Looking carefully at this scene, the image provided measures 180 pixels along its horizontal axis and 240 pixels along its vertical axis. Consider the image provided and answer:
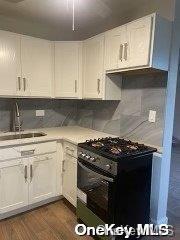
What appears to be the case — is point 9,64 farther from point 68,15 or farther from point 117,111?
point 117,111

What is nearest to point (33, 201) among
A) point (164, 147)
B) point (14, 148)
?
point (14, 148)

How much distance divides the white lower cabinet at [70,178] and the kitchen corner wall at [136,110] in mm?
713

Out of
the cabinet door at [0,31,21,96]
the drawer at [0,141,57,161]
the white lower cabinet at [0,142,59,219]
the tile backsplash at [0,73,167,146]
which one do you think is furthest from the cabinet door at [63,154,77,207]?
the cabinet door at [0,31,21,96]

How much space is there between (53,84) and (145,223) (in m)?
2.11

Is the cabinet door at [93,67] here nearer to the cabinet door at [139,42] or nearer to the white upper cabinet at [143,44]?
the white upper cabinet at [143,44]

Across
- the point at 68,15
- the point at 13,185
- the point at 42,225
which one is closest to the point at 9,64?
the point at 68,15

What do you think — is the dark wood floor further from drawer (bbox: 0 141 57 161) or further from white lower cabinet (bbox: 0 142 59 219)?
drawer (bbox: 0 141 57 161)

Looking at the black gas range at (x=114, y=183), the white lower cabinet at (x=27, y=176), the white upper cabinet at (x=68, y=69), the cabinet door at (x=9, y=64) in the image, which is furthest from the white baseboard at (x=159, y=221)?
the cabinet door at (x=9, y=64)

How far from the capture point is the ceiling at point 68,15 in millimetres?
2258

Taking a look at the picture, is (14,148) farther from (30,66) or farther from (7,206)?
(30,66)

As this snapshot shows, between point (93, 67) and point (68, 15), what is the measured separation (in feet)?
2.54

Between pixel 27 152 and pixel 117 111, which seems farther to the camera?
pixel 117 111

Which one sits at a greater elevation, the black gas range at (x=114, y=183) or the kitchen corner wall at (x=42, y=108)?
the kitchen corner wall at (x=42, y=108)

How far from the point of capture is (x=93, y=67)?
2627 millimetres
